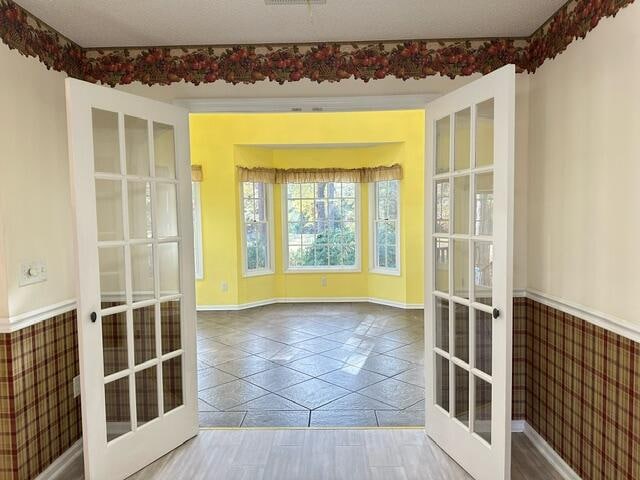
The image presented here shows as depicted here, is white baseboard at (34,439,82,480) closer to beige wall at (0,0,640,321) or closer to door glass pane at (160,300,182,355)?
door glass pane at (160,300,182,355)

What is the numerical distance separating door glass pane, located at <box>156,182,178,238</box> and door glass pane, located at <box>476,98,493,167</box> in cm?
179

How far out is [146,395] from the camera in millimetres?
2672

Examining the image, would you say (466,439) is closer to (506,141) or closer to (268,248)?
(506,141)

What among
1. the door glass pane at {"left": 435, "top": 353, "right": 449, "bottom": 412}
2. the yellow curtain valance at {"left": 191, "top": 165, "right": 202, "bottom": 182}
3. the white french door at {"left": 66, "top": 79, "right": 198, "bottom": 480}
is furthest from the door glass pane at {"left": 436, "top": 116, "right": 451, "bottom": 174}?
the yellow curtain valance at {"left": 191, "top": 165, "right": 202, "bottom": 182}


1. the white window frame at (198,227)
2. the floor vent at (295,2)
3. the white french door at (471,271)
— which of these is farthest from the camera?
the white window frame at (198,227)

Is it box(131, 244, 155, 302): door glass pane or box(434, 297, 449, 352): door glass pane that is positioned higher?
box(131, 244, 155, 302): door glass pane

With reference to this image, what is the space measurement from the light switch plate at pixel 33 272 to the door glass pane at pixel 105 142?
23.9 inches

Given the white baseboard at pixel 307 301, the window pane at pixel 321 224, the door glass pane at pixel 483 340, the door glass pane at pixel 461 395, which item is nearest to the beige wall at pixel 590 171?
the door glass pane at pixel 483 340

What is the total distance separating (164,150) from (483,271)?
196cm

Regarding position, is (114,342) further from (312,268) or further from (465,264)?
(312,268)

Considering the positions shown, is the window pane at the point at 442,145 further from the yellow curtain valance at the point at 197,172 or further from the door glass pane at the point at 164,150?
the yellow curtain valance at the point at 197,172

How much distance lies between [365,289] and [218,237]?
2.50 m

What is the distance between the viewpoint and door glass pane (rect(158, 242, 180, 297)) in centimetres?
275

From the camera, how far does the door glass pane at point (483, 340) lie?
7.82ft
